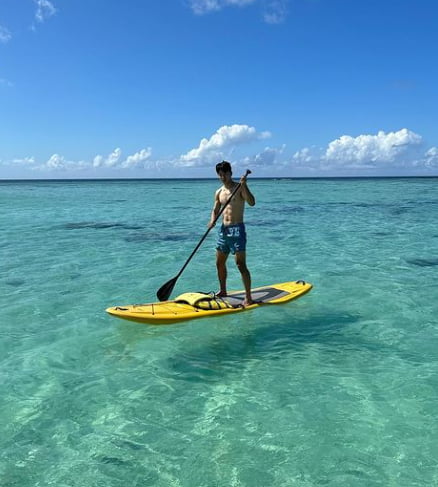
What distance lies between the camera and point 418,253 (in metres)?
15.7

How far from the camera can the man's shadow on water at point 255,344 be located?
21.6 feet

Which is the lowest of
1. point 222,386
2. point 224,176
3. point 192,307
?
point 222,386

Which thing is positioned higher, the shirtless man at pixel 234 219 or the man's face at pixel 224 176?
the man's face at pixel 224 176

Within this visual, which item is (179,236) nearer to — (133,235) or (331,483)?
(133,235)

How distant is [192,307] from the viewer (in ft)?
Result: 25.2

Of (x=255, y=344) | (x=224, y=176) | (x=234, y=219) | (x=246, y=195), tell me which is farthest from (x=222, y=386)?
(x=224, y=176)

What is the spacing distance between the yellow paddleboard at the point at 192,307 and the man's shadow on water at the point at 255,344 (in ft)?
1.51

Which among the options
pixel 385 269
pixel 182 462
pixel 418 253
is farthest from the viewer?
pixel 418 253

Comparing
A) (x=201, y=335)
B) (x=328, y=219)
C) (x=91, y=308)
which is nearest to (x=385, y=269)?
(x=201, y=335)

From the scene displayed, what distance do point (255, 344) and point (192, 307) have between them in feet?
4.02

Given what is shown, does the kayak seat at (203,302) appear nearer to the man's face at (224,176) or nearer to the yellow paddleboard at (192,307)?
the yellow paddleboard at (192,307)

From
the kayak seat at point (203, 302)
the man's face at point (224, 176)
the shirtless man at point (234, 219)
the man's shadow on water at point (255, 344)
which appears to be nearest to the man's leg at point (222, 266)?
the shirtless man at point (234, 219)

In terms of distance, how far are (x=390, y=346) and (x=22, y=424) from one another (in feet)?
18.2

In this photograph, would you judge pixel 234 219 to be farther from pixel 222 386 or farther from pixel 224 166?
pixel 222 386
